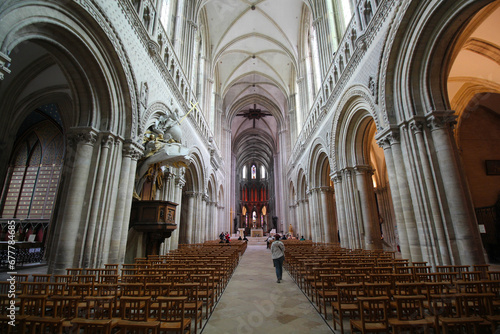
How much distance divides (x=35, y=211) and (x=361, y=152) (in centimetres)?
1529

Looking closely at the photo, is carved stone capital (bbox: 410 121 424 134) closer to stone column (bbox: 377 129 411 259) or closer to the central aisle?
stone column (bbox: 377 129 411 259)

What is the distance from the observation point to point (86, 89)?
5.92m

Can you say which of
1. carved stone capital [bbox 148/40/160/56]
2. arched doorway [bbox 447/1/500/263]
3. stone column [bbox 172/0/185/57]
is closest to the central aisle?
carved stone capital [bbox 148/40/160/56]

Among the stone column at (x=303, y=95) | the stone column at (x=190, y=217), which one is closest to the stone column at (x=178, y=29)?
the stone column at (x=190, y=217)

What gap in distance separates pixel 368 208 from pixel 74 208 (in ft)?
32.1

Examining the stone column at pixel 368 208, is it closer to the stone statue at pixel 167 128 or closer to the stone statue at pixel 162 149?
the stone statue at pixel 162 149

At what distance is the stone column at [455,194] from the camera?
15.8 ft

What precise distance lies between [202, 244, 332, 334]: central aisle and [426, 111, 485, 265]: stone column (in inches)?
140

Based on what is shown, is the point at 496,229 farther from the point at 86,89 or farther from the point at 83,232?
the point at 86,89

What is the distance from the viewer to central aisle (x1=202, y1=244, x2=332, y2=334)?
123 inches

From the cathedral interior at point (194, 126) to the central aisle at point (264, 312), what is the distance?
313cm

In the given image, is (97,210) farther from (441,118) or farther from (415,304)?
(441,118)

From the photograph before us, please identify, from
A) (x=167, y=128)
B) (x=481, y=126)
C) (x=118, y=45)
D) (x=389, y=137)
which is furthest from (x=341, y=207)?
(x=118, y=45)

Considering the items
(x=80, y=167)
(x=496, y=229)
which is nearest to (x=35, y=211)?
(x=80, y=167)
